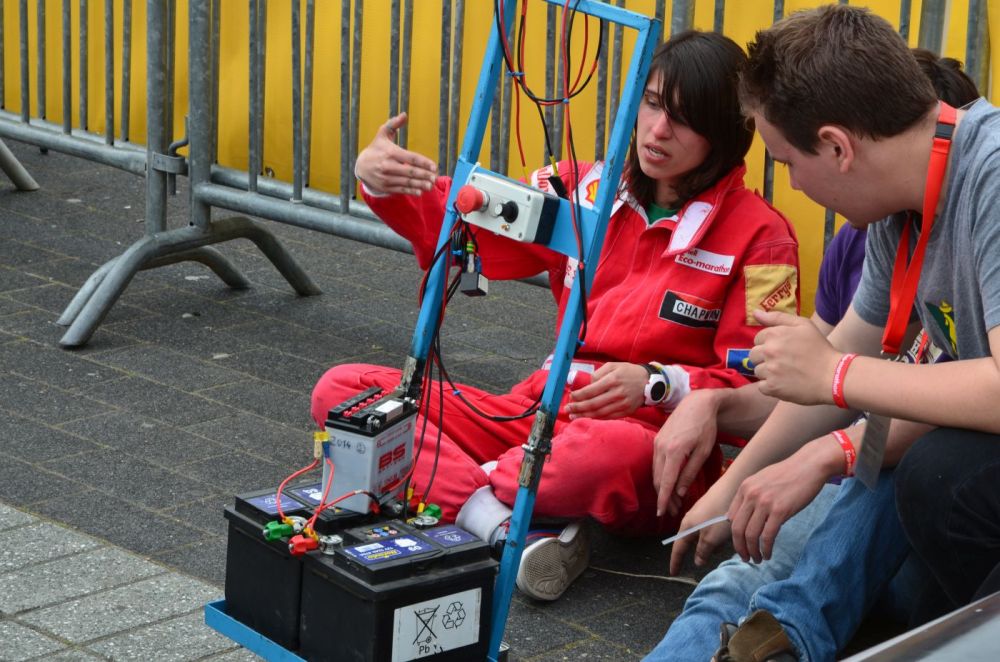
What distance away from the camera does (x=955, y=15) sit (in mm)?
3707

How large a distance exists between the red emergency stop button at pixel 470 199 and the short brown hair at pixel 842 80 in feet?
1.75

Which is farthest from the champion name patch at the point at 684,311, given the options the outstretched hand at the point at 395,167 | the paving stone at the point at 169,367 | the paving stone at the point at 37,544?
the paving stone at the point at 169,367

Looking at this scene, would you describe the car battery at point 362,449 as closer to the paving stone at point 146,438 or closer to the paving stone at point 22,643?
the paving stone at point 22,643

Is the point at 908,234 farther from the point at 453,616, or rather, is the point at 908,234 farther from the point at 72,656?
the point at 72,656

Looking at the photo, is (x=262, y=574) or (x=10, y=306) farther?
(x=10, y=306)

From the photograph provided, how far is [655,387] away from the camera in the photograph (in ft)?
10.5

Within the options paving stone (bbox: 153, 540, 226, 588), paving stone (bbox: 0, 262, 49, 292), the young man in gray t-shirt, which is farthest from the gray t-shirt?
paving stone (bbox: 0, 262, 49, 292)

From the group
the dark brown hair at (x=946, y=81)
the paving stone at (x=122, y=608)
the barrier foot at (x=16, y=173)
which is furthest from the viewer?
the barrier foot at (x=16, y=173)

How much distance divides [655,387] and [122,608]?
1.19m

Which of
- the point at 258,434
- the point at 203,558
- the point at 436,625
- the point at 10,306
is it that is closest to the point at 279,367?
Answer: the point at 258,434

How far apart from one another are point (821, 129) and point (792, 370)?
0.39 metres

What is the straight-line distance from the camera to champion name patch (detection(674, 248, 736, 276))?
3314mm

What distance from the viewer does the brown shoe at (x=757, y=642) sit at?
8.21ft

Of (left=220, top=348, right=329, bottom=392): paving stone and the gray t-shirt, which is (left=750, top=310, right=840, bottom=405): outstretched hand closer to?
the gray t-shirt
